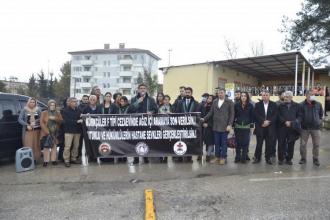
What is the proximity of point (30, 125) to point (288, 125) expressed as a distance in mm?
5967

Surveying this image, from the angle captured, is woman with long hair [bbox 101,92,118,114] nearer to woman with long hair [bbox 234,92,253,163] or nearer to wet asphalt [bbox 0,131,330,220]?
wet asphalt [bbox 0,131,330,220]

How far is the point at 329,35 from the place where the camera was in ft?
57.5

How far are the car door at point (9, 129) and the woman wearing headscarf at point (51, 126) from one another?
Result: 0.67 m

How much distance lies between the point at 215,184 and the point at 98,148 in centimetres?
324

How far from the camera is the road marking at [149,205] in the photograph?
473 cm

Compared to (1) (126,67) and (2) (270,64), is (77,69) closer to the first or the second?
(1) (126,67)

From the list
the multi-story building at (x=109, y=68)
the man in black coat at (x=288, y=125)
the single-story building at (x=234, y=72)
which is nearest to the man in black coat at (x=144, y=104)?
the man in black coat at (x=288, y=125)

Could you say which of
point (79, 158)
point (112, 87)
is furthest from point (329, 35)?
point (112, 87)

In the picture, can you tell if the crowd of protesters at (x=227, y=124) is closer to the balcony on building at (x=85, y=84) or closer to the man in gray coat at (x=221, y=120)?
the man in gray coat at (x=221, y=120)

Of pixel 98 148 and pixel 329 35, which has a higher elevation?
pixel 329 35

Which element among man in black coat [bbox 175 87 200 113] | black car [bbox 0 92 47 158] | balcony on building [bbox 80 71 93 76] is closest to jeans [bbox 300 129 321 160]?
man in black coat [bbox 175 87 200 113]

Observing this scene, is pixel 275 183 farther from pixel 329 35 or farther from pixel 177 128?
pixel 329 35

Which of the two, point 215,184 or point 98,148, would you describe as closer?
point 215,184

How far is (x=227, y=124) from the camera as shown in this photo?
8281 mm
